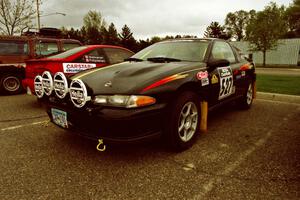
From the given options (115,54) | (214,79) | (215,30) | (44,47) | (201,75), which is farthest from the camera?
(215,30)

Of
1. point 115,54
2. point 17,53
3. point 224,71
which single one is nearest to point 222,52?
point 224,71

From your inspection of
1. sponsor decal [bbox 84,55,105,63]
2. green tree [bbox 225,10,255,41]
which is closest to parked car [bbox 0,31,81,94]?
sponsor decal [bbox 84,55,105,63]

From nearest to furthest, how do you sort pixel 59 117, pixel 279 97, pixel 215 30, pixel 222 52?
1. pixel 59 117
2. pixel 222 52
3. pixel 279 97
4. pixel 215 30

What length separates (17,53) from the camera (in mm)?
6832

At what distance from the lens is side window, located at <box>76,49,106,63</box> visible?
4.87m

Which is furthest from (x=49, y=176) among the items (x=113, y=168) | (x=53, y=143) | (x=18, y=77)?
(x=18, y=77)

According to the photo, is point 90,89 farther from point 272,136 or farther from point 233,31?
point 233,31

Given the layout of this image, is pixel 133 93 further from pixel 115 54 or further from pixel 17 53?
pixel 17 53

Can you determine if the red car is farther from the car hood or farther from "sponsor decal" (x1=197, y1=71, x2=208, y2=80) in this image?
"sponsor decal" (x1=197, y1=71, x2=208, y2=80)

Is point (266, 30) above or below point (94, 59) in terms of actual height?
above

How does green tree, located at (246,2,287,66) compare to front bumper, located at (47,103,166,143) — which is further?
green tree, located at (246,2,287,66)

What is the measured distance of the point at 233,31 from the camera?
68938 mm

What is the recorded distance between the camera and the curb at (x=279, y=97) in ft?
18.7

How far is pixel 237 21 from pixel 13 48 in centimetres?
7149
